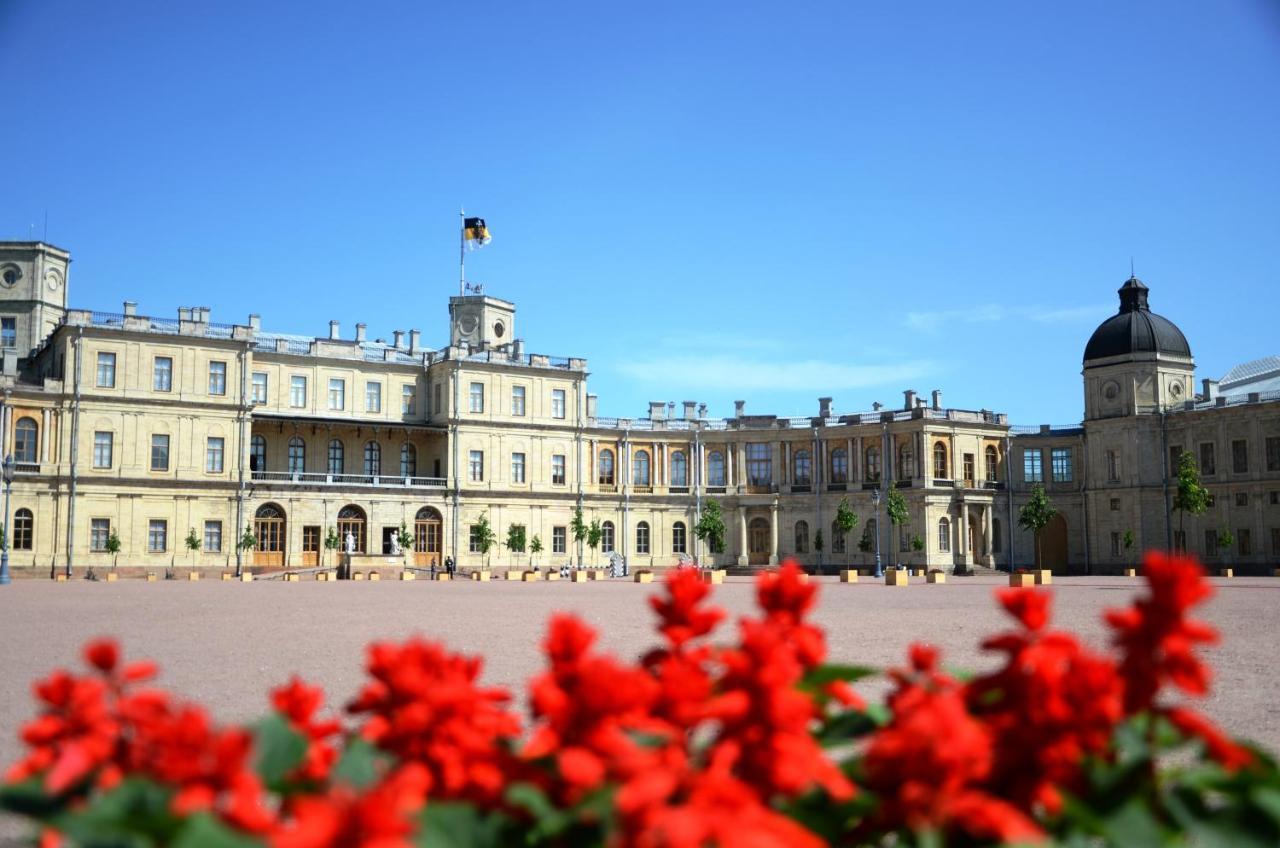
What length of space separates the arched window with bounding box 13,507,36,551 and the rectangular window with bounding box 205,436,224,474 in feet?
24.7

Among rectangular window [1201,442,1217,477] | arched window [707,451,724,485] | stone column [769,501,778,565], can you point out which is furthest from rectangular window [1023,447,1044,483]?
arched window [707,451,724,485]

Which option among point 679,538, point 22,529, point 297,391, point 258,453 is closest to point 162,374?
point 258,453

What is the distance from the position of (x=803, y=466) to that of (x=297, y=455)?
28.2m

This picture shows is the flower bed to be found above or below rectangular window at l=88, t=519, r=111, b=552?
below

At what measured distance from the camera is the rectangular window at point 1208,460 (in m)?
59.1

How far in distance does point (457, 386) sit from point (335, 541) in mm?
10303

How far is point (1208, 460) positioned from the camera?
5934 centimetres

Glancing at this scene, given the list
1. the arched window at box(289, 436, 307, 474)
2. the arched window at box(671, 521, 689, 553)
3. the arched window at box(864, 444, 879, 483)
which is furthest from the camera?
the arched window at box(671, 521, 689, 553)

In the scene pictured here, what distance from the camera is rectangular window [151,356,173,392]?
172ft

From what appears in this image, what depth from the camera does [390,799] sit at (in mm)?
1459

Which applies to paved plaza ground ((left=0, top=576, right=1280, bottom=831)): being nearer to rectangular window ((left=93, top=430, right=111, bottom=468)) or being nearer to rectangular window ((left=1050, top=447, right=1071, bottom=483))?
rectangular window ((left=93, top=430, right=111, bottom=468))

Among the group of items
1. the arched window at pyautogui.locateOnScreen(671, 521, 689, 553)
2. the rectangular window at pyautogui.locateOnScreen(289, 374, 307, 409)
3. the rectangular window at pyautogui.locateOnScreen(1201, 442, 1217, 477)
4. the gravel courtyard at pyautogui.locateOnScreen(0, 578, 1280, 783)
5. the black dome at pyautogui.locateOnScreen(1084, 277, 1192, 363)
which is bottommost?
the gravel courtyard at pyautogui.locateOnScreen(0, 578, 1280, 783)

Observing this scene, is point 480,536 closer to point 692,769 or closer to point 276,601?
point 276,601

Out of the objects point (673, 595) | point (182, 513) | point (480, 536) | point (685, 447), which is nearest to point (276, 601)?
point (673, 595)
